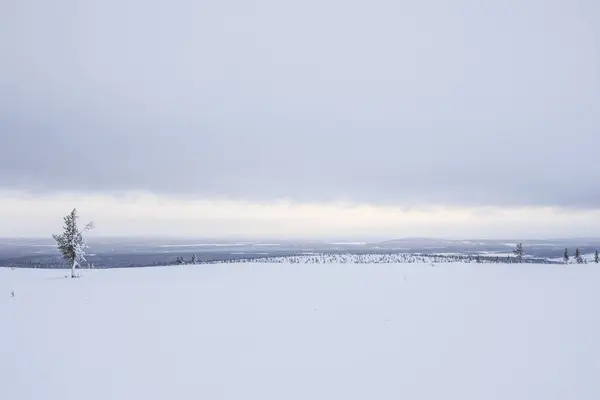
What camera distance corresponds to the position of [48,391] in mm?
6902

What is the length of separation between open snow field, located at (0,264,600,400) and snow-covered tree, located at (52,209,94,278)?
66.0ft

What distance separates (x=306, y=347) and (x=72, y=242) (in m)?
34.0

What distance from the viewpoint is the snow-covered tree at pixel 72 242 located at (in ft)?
115

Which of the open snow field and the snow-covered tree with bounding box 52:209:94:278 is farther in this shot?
the snow-covered tree with bounding box 52:209:94:278

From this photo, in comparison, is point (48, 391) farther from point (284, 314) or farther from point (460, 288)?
point (460, 288)

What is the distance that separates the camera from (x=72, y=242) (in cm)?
3534

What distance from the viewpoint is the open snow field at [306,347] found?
6875mm

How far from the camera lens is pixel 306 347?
30.4ft

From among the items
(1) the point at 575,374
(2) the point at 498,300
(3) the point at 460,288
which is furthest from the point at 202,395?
(3) the point at 460,288

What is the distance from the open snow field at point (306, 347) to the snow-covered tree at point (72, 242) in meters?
20.1

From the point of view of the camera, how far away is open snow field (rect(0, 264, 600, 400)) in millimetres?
6875

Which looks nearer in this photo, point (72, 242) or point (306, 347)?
point (306, 347)

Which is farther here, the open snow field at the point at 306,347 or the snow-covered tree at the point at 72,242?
the snow-covered tree at the point at 72,242

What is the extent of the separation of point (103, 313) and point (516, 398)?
43.4 ft
